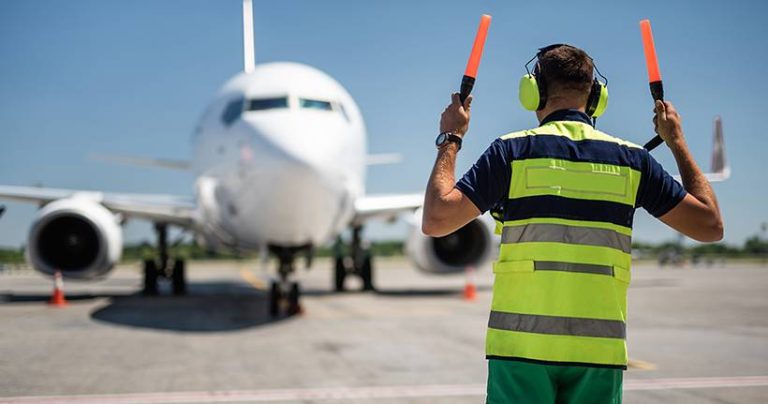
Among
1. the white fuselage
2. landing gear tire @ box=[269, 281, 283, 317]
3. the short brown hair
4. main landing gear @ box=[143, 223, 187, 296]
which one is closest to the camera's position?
the short brown hair

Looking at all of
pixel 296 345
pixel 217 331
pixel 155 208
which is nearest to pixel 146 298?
pixel 155 208

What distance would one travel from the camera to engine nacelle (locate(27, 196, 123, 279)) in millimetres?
11023

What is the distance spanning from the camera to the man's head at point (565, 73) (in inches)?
79.4

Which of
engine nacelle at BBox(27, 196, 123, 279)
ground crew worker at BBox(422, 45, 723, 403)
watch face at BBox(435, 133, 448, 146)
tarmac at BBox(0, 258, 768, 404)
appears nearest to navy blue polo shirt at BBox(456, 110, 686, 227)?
ground crew worker at BBox(422, 45, 723, 403)

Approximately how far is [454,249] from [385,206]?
1532 mm

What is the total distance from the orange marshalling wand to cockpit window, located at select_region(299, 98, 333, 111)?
24.9 feet

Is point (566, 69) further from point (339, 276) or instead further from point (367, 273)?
point (339, 276)

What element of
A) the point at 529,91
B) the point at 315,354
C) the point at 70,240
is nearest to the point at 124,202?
the point at 70,240

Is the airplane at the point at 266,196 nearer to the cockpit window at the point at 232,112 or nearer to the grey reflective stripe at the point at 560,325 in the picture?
the cockpit window at the point at 232,112

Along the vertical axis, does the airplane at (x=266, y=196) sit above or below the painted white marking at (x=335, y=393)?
above

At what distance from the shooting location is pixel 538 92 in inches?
80.8

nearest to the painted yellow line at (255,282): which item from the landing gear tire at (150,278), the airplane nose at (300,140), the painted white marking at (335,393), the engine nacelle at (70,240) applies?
the landing gear tire at (150,278)

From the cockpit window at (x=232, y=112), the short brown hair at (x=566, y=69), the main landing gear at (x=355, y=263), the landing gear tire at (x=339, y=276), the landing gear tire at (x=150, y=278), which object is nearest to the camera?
the short brown hair at (x=566, y=69)

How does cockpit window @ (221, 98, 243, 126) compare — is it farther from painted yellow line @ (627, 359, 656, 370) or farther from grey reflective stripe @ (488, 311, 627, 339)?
grey reflective stripe @ (488, 311, 627, 339)
